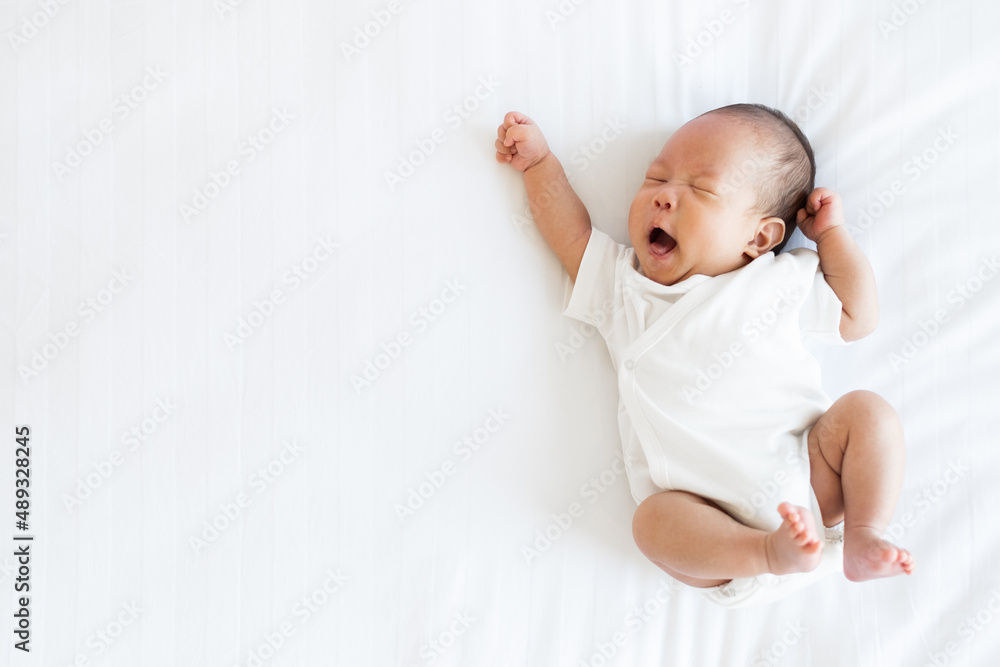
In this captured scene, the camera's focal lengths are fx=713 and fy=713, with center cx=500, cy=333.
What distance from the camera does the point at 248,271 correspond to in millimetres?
1207

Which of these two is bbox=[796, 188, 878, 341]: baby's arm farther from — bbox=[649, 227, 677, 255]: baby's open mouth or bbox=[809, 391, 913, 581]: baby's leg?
bbox=[649, 227, 677, 255]: baby's open mouth

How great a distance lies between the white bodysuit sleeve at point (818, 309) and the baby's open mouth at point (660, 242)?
0.72 ft

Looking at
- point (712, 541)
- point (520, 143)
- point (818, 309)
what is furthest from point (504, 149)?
point (712, 541)

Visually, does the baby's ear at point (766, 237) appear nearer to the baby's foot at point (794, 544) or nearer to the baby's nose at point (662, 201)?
the baby's nose at point (662, 201)

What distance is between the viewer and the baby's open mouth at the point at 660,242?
118 centimetres

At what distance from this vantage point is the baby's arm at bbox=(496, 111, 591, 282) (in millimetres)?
1213

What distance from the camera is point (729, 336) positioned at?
1136 millimetres

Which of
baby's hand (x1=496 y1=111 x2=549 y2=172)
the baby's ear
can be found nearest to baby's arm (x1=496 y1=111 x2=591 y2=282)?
baby's hand (x1=496 y1=111 x2=549 y2=172)

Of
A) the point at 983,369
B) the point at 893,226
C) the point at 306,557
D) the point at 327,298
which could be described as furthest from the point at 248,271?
the point at 983,369

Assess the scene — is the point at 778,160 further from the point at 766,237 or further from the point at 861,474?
the point at 861,474

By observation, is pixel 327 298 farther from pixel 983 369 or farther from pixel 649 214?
pixel 983 369

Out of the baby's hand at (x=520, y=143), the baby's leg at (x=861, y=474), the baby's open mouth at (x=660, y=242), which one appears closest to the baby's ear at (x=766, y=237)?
the baby's open mouth at (x=660, y=242)

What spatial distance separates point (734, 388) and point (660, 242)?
0.27 metres

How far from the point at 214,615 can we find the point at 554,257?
833mm
